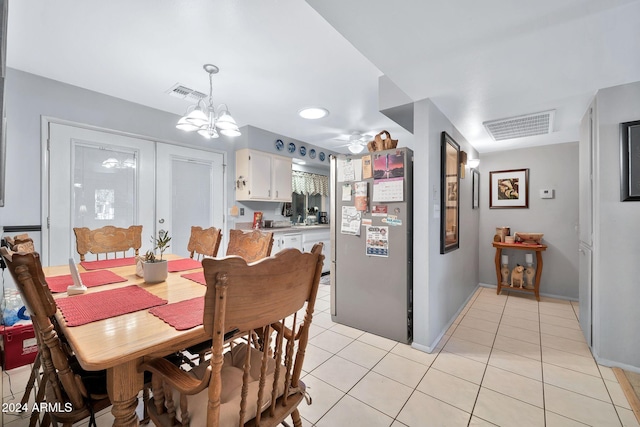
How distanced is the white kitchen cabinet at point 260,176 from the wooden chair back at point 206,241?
1514 mm

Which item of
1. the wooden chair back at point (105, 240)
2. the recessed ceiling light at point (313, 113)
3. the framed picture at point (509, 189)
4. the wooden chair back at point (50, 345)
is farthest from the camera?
the framed picture at point (509, 189)

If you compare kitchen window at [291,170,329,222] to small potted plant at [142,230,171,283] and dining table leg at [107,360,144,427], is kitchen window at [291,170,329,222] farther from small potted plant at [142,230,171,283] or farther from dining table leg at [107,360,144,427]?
dining table leg at [107,360,144,427]

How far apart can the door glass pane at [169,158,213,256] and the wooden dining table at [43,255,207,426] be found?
2.53 metres

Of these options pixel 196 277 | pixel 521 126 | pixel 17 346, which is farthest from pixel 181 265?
pixel 521 126

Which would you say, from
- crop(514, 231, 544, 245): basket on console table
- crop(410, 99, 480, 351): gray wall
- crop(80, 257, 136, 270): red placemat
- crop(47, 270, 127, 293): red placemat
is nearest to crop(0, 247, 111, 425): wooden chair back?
crop(47, 270, 127, 293): red placemat

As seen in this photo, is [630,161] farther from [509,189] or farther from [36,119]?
[36,119]

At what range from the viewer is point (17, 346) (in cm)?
192

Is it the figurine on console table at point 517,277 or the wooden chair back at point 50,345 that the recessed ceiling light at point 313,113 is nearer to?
the wooden chair back at point 50,345

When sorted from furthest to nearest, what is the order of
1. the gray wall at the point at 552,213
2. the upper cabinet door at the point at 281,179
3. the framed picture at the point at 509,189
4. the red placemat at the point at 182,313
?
1. the upper cabinet door at the point at 281,179
2. the framed picture at the point at 509,189
3. the gray wall at the point at 552,213
4. the red placemat at the point at 182,313

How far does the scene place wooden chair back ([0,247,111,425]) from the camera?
34.0 inches

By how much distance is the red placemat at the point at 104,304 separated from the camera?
1044 millimetres

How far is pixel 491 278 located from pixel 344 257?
9.24 feet

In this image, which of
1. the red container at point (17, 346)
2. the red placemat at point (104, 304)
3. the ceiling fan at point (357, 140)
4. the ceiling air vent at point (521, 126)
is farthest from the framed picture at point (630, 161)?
the red container at point (17, 346)

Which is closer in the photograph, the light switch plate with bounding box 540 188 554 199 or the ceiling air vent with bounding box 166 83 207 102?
the ceiling air vent with bounding box 166 83 207 102
